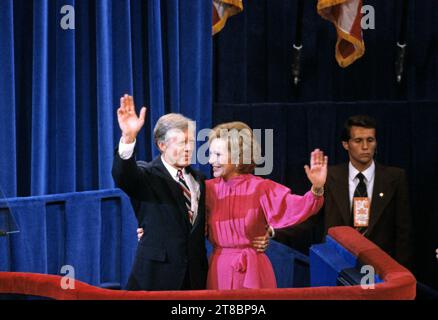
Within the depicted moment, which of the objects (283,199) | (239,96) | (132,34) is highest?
(132,34)

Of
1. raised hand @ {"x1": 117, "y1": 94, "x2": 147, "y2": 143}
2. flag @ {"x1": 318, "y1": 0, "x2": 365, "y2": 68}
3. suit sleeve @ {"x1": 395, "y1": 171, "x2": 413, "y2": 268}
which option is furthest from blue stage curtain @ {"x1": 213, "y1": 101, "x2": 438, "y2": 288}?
raised hand @ {"x1": 117, "y1": 94, "x2": 147, "y2": 143}

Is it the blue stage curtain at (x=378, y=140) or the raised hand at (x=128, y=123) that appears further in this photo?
the blue stage curtain at (x=378, y=140)

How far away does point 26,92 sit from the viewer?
4.11 m

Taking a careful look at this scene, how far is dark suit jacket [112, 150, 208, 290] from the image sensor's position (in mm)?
3256

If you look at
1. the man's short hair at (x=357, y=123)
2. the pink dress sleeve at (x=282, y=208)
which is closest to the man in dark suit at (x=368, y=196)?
the man's short hair at (x=357, y=123)

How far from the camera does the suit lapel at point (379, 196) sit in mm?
4219

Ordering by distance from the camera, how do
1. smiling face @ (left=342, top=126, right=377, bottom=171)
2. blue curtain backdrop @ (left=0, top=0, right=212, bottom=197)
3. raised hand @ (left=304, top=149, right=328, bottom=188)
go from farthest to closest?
smiling face @ (left=342, top=126, right=377, bottom=171)
blue curtain backdrop @ (left=0, top=0, right=212, bottom=197)
raised hand @ (left=304, top=149, right=328, bottom=188)

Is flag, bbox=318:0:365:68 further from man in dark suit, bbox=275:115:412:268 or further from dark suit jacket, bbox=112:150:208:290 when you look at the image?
dark suit jacket, bbox=112:150:208:290

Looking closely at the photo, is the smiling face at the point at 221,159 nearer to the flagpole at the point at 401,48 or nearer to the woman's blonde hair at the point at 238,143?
the woman's blonde hair at the point at 238,143

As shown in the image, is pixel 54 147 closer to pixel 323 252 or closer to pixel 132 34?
pixel 132 34

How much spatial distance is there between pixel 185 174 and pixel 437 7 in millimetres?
2152

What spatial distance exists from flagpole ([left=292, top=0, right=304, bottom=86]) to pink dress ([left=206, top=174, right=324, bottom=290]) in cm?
140

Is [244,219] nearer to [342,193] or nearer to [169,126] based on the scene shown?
[169,126]
